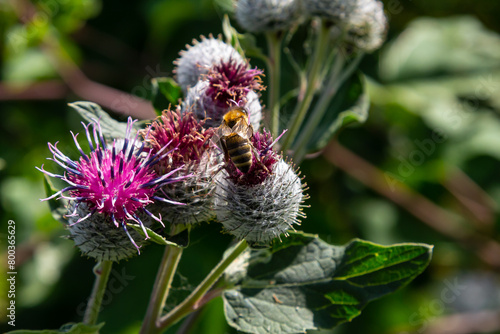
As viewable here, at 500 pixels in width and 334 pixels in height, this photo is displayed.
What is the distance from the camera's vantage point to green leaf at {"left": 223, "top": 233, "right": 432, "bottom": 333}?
2.16 meters

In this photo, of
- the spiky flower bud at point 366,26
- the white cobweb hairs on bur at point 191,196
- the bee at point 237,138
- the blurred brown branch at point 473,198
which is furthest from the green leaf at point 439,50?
the white cobweb hairs on bur at point 191,196

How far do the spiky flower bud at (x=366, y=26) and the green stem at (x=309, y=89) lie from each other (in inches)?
6.6

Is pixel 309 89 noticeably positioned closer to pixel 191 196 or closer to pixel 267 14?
pixel 267 14

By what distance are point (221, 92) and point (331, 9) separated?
0.99m

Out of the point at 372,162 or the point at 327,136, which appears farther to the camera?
the point at 372,162

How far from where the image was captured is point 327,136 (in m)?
2.94

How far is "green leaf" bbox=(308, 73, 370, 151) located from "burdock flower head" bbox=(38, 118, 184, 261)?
1226mm

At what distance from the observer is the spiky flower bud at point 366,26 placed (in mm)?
3062

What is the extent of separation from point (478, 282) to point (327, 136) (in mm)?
4748

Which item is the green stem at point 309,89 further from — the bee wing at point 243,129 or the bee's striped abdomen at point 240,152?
the bee's striped abdomen at point 240,152

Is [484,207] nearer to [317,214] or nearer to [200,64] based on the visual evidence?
[317,214]

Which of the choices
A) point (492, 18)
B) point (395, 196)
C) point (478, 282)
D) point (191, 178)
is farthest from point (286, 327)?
point (478, 282)

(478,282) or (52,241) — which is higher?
(52,241)

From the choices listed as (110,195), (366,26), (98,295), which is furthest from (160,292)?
(366,26)
